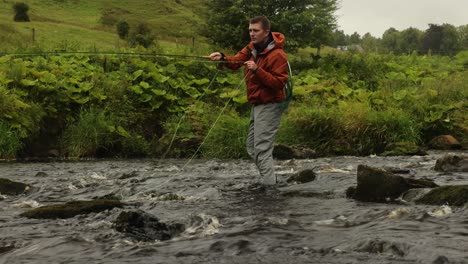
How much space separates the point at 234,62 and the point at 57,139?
894 centimetres

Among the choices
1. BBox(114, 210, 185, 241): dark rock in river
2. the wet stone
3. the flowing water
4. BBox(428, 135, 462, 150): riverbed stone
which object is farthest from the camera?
BBox(428, 135, 462, 150): riverbed stone

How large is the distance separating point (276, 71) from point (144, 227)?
3.10 metres

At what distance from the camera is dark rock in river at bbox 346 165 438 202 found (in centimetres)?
686

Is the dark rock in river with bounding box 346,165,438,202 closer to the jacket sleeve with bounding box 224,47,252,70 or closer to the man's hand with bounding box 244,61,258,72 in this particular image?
the man's hand with bounding box 244,61,258,72

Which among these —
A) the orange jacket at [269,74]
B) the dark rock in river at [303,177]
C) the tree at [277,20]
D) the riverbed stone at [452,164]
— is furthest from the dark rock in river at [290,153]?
the tree at [277,20]

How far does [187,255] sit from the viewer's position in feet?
15.1

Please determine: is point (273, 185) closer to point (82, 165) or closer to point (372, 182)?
point (372, 182)

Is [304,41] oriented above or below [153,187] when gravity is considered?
above

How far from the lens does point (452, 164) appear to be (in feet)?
31.3

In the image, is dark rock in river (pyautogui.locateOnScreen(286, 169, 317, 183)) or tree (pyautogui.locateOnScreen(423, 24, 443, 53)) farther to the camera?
tree (pyautogui.locateOnScreen(423, 24, 443, 53))

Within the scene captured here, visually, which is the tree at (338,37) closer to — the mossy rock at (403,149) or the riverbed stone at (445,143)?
the riverbed stone at (445,143)

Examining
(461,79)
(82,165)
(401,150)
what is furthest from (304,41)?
(82,165)

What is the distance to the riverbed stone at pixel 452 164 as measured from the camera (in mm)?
9445

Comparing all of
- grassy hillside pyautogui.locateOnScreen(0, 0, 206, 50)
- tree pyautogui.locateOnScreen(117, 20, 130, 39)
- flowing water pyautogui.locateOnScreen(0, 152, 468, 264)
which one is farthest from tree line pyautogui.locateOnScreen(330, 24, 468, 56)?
flowing water pyautogui.locateOnScreen(0, 152, 468, 264)
